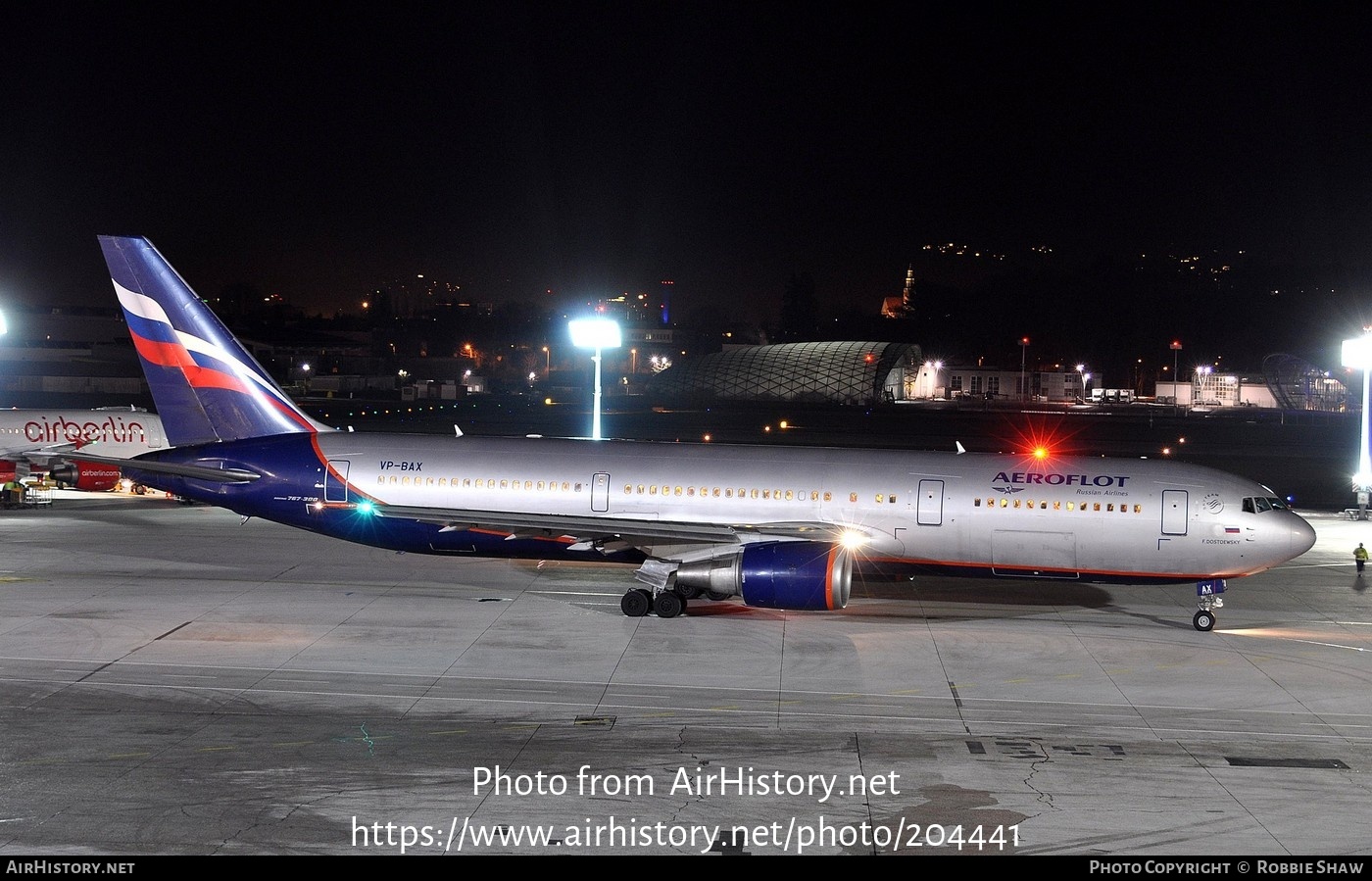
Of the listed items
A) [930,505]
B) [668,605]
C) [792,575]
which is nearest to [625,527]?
[668,605]

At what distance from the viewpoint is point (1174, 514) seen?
2534 cm

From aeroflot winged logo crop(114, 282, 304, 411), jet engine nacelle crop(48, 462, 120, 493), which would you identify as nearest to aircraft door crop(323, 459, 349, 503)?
aeroflot winged logo crop(114, 282, 304, 411)

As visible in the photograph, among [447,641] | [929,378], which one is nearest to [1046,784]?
[447,641]

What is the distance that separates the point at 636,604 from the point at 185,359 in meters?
14.3

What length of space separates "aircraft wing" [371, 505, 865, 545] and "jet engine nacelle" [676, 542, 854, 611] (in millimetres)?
1264

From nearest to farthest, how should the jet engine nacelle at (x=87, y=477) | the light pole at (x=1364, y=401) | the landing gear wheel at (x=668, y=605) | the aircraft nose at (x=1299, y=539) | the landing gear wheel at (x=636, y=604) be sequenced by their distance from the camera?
the aircraft nose at (x=1299, y=539) → the landing gear wheel at (x=668, y=605) → the landing gear wheel at (x=636, y=604) → the light pole at (x=1364, y=401) → the jet engine nacelle at (x=87, y=477)

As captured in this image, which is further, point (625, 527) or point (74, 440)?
point (74, 440)

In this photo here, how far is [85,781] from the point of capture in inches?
595

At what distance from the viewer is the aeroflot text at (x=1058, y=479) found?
85.4ft

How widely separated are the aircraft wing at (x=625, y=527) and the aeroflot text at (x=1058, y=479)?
12.0ft

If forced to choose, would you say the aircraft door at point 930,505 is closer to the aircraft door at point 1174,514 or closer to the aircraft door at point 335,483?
the aircraft door at point 1174,514

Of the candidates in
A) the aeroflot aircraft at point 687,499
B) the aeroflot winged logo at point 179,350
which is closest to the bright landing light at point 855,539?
the aeroflot aircraft at point 687,499

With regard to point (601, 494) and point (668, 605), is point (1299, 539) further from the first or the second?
point (601, 494)
